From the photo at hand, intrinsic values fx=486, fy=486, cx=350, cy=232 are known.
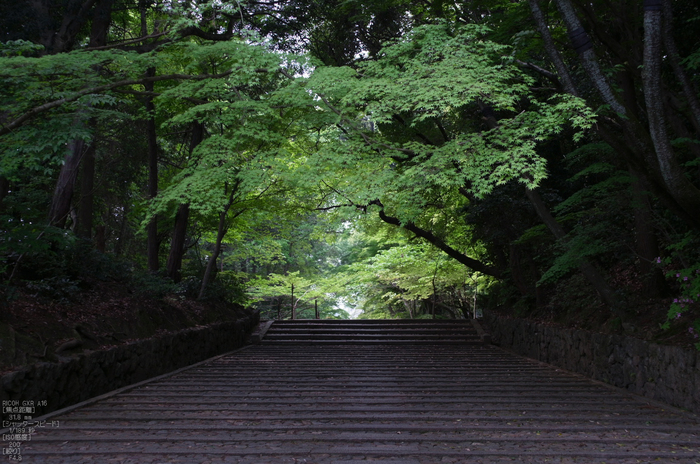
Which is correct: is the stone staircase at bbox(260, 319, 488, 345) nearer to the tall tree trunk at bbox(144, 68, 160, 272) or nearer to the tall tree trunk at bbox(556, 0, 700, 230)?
the tall tree trunk at bbox(144, 68, 160, 272)

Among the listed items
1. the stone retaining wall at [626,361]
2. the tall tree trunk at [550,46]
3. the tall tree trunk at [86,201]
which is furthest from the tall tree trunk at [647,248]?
the tall tree trunk at [86,201]

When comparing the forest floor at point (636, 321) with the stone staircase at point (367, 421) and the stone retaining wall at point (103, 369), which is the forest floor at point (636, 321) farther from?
the stone retaining wall at point (103, 369)

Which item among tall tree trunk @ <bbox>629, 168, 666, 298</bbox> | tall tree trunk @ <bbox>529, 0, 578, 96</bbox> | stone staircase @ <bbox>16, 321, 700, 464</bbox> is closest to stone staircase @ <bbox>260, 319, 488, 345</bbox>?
stone staircase @ <bbox>16, 321, 700, 464</bbox>

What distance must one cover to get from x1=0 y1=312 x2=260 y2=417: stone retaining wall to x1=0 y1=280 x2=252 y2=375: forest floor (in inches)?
5.8

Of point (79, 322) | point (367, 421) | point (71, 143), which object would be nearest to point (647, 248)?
point (367, 421)

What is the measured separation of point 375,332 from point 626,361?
339 inches

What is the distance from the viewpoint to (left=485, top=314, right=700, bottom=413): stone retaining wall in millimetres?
5082

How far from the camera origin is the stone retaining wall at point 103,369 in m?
4.47

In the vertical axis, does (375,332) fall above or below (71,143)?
below

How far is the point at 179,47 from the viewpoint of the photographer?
32.1ft

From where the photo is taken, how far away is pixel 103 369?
5.73m

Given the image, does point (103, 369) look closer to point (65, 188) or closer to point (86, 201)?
point (65, 188)

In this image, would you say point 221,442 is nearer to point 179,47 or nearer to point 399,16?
point 179,47

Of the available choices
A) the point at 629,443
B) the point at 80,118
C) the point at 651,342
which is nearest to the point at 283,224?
the point at 80,118
